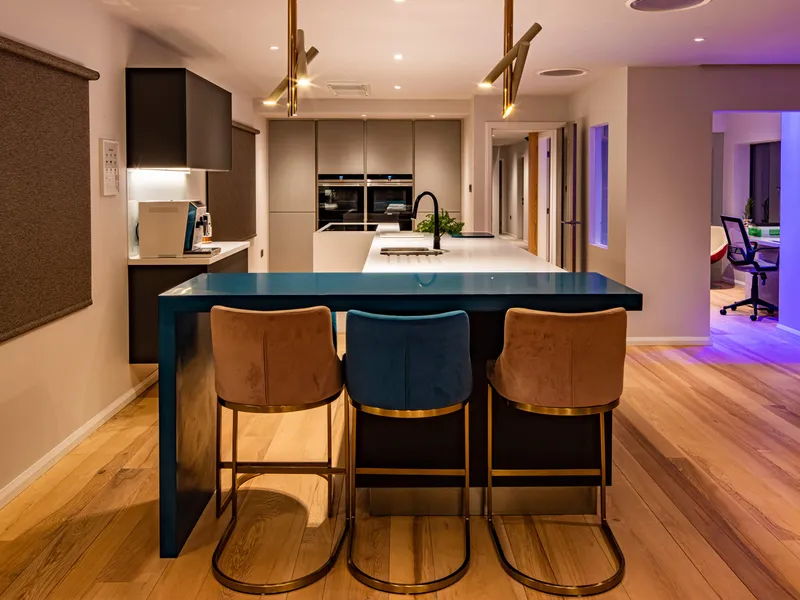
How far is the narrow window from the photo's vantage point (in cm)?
755

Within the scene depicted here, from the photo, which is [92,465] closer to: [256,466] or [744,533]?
[256,466]

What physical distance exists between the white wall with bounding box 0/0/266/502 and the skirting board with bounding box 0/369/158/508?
0.06ft

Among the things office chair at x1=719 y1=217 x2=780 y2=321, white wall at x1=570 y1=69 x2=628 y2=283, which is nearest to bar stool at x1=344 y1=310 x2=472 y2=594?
white wall at x1=570 y1=69 x2=628 y2=283

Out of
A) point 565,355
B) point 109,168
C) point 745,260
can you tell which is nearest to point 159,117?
point 109,168

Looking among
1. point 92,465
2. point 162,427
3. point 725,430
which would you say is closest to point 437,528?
point 162,427

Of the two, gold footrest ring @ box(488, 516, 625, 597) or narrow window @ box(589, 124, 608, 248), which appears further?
narrow window @ box(589, 124, 608, 248)

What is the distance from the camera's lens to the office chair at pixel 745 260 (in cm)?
774

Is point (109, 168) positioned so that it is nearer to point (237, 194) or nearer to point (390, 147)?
point (237, 194)

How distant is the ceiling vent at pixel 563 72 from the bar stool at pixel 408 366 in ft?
15.0

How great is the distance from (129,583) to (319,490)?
3.22ft

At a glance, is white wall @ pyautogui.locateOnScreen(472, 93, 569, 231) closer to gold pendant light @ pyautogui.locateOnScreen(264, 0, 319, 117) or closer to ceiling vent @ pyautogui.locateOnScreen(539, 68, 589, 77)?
ceiling vent @ pyautogui.locateOnScreen(539, 68, 589, 77)

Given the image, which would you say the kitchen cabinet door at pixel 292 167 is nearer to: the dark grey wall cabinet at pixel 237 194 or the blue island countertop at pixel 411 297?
the dark grey wall cabinet at pixel 237 194

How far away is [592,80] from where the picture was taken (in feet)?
23.7

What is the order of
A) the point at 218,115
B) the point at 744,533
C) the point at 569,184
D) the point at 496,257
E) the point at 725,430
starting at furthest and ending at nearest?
1. the point at 569,184
2. the point at 218,115
3. the point at 496,257
4. the point at 725,430
5. the point at 744,533
